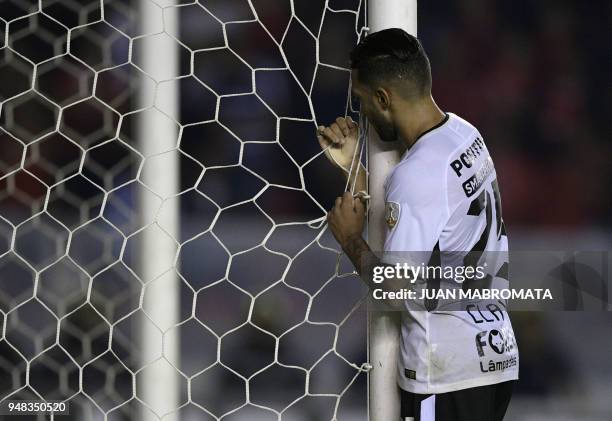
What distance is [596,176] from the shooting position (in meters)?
2.87

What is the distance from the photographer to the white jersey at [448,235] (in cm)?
115

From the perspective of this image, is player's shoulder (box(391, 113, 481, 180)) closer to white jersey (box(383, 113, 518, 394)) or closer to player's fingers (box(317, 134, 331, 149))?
white jersey (box(383, 113, 518, 394))

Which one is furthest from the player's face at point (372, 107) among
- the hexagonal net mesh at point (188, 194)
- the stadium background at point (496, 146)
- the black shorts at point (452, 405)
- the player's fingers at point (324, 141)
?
the stadium background at point (496, 146)

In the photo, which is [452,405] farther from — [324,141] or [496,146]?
[496,146]

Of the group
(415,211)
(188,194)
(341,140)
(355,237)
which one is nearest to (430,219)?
(415,211)

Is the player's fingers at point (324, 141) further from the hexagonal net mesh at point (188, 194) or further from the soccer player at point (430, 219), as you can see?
the hexagonal net mesh at point (188, 194)

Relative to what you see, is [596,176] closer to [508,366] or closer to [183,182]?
[183,182]

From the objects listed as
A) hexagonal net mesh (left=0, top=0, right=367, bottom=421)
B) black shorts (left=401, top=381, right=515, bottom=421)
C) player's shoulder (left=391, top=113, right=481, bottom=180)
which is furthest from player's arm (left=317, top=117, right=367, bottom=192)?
hexagonal net mesh (left=0, top=0, right=367, bottom=421)

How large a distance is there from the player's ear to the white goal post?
0.08 metres

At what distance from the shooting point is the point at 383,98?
3.93 ft

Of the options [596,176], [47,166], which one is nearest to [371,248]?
[47,166]

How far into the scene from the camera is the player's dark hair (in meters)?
1.18

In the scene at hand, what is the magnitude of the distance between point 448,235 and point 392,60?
0.24 meters

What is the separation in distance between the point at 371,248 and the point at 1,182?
1.48 meters
